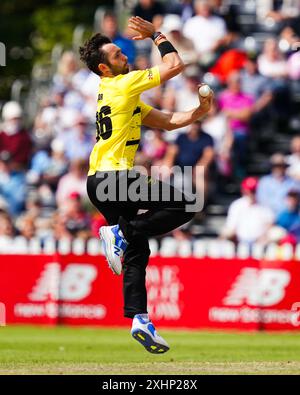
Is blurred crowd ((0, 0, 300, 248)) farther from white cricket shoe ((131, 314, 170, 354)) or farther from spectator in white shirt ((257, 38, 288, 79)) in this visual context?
white cricket shoe ((131, 314, 170, 354))

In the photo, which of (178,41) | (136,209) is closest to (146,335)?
(136,209)

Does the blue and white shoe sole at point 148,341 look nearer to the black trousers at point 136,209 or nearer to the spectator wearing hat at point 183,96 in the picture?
the black trousers at point 136,209

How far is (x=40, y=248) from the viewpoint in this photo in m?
18.2

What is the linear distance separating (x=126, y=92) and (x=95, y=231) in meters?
7.55

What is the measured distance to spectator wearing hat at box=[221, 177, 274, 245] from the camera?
17875 mm

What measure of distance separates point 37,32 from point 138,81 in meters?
28.0

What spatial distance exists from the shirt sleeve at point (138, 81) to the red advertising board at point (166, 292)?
262 inches

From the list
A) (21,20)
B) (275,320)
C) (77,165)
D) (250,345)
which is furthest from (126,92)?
(21,20)

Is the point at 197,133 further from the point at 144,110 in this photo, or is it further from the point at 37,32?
the point at 37,32

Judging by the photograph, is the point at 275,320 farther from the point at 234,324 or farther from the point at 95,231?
the point at 95,231

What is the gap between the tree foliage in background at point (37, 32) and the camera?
37.2 meters

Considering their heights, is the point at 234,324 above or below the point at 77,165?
below

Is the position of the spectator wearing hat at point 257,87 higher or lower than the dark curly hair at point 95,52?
higher

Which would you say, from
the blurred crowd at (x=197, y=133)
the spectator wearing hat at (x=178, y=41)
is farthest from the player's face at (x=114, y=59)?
the spectator wearing hat at (x=178, y=41)
